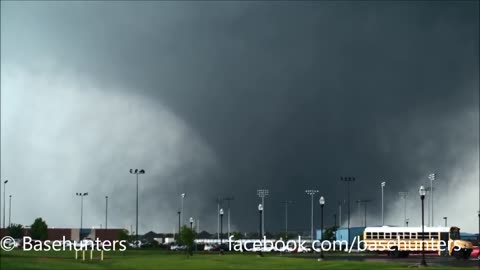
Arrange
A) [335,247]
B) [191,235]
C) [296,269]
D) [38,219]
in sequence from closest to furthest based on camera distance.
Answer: [296,269], [191,235], [335,247], [38,219]

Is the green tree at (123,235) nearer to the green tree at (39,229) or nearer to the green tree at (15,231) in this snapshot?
the green tree at (39,229)

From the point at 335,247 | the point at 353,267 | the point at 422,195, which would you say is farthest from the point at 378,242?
the point at 335,247

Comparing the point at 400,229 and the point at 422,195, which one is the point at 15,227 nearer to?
the point at 400,229

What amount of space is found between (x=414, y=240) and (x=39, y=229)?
118 metres

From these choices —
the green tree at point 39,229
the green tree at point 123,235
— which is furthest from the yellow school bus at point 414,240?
the green tree at point 39,229

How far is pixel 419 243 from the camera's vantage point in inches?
3816

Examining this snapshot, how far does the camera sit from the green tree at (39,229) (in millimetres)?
187500

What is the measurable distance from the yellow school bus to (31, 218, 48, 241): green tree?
4356 inches

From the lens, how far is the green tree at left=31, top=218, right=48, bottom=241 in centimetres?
18750

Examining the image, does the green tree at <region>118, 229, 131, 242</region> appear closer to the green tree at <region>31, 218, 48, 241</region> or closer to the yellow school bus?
the green tree at <region>31, 218, 48, 241</region>

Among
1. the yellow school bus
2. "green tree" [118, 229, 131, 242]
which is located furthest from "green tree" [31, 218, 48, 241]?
the yellow school bus

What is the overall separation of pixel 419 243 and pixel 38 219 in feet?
399

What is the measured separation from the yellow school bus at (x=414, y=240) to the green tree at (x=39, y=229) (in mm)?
110636

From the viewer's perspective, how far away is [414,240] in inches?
3804
